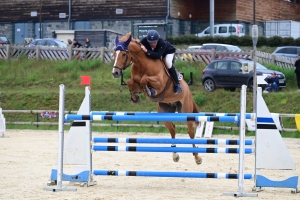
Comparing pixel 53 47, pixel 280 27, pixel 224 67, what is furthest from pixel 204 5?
pixel 224 67

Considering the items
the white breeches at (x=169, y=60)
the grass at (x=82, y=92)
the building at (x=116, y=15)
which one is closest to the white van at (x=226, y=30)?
the building at (x=116, y=15)

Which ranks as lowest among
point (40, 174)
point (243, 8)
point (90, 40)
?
point (40, 174)

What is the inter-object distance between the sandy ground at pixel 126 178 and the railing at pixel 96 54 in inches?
524

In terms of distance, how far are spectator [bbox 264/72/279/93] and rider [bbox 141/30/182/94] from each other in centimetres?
1503

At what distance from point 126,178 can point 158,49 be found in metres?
2.49

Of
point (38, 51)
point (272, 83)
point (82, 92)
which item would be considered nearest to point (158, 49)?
point (272, 83)

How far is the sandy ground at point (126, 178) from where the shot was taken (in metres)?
9.98

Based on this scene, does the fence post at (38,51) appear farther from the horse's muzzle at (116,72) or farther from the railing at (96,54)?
the horse's muzzle at (116,72)

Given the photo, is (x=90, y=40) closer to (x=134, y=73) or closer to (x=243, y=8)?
(x=243, y=8)

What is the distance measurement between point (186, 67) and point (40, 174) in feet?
63.5

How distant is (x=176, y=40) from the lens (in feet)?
135

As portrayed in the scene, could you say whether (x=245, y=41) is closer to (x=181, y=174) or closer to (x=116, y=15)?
(x=116, y=15)

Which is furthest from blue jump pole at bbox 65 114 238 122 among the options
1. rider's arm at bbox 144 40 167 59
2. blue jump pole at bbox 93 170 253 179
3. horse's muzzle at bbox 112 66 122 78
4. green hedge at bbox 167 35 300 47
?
green hedge at bbox 167 35 300 47

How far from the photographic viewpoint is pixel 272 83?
2628 cm
